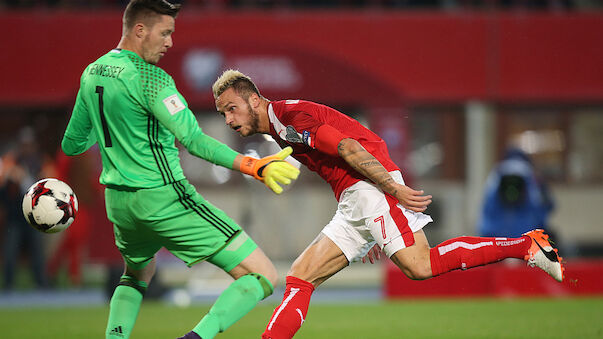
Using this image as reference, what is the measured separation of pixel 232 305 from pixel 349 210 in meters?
1.12

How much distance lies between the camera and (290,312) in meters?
4.95

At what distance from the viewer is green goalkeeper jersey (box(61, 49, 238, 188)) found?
433 cm

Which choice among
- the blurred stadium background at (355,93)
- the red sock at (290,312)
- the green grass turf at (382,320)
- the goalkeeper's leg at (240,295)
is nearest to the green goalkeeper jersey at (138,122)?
the goalkeeper's leg at (240,295)

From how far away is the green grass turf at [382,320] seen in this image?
705 centimetres

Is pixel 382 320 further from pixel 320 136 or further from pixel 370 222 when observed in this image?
pixel 320 136

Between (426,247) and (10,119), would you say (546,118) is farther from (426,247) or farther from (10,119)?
(426,247)

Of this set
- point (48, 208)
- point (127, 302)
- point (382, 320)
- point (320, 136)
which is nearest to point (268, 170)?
point (320, 136)

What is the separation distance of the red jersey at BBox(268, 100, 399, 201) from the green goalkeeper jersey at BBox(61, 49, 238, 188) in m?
0.70

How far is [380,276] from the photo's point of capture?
14.9m

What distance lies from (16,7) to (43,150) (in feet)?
9.04

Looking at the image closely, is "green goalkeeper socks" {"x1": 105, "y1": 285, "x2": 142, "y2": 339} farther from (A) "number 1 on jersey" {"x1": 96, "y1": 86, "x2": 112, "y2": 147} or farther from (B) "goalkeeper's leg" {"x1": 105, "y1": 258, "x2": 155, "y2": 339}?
(A) "number 1 on jersey" {"x1": 96, "y1": 86, "x2": 112, "y2": 147}

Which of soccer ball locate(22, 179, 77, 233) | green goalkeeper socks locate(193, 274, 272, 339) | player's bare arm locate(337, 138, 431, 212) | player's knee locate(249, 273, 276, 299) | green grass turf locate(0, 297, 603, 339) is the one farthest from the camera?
green grass turf locate(0, 297, 603, 339)

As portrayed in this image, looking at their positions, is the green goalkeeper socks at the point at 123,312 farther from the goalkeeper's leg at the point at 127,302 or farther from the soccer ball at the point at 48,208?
the soccer ball at the point at 48,208

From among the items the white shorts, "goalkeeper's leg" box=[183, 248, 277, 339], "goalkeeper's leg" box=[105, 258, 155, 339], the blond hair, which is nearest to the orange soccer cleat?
the white shorts
